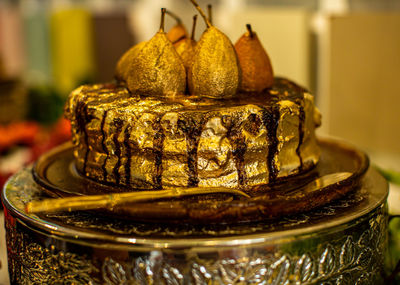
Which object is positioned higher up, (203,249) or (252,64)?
(252,64)

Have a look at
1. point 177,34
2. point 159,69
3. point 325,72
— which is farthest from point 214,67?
point 325,72

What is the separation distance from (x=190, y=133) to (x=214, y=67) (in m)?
0.11

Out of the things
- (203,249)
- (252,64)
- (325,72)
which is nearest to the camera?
(203,249)

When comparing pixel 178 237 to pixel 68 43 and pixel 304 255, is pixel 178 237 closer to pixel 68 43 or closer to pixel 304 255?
pixel 304 255

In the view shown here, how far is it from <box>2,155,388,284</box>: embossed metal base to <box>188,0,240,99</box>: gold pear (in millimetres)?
197

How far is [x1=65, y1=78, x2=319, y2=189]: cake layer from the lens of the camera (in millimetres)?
591

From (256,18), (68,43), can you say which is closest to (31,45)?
(68,43)

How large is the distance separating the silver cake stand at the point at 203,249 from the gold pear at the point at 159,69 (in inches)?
7.6

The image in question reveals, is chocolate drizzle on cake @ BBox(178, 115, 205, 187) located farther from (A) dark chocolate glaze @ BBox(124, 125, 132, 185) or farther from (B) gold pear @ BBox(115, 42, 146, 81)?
(B) gold pear @ BBox(115, 42, 146, 81)

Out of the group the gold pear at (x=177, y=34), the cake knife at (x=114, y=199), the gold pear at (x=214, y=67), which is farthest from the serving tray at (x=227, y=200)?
the gold pear at (x=177, y=34)

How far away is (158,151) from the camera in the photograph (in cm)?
60

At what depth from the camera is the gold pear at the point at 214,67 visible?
645 millimetres

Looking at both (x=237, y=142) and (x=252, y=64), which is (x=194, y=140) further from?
(x=252, y=64)

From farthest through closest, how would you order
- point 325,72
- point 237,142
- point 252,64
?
1. point 325,72
2. point 252,64
3. point 237,142
